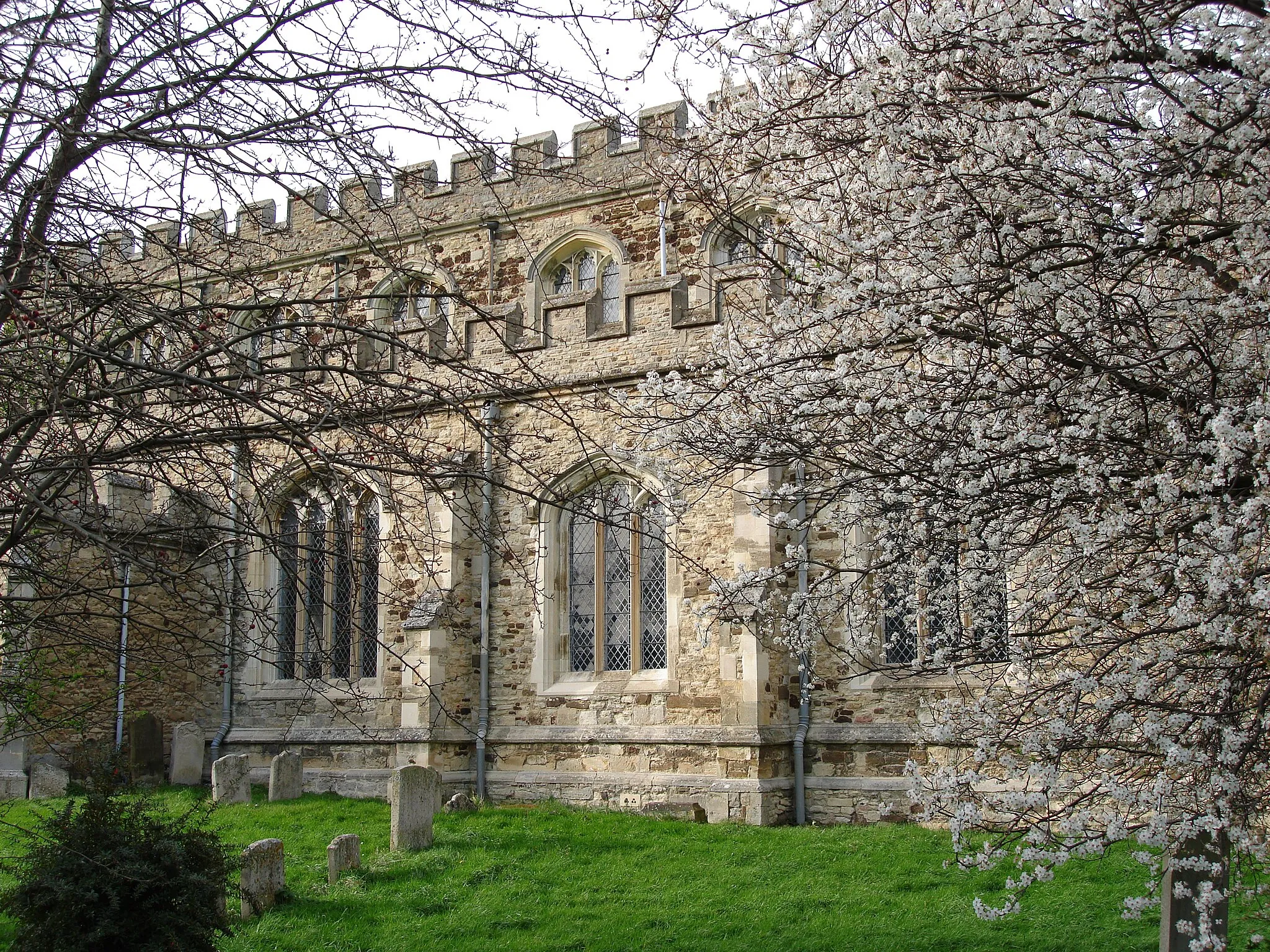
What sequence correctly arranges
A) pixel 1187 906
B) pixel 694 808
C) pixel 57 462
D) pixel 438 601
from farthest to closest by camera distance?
pixel 438 601, pixel 694 808, pixel 1187 906, pixel 57 462

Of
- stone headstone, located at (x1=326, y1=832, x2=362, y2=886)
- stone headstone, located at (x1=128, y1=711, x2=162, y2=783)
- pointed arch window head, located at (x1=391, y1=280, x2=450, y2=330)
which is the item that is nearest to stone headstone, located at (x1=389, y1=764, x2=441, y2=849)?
stone headstone, located at (x1=326, y1=832, x2=362, y2=886)

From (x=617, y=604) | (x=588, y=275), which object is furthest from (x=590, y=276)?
(x=617, y=604)

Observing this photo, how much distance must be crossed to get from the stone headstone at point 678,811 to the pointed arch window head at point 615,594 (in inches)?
70.3

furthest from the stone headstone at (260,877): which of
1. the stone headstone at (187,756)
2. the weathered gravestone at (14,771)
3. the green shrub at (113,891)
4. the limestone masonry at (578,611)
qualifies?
the stone headstone at (187,756)

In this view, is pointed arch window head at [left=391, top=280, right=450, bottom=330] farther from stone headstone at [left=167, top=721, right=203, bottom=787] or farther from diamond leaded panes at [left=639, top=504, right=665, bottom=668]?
stone headstone at [left=167, top=721, right=203, bottom=787]

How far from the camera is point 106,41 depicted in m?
4.91

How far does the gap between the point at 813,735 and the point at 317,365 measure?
848 centimetres

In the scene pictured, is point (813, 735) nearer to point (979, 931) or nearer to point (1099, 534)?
point (979, 931)

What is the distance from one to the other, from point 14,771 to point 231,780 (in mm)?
3133

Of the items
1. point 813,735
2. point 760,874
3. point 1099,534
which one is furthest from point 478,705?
point 1099,534

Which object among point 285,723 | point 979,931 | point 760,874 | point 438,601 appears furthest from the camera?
point 285,723

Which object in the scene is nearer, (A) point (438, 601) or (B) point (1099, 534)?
(B) point (1099, 534)

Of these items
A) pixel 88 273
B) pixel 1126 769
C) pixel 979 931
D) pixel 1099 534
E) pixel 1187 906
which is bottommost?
pixel 979 931

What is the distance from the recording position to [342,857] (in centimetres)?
980
